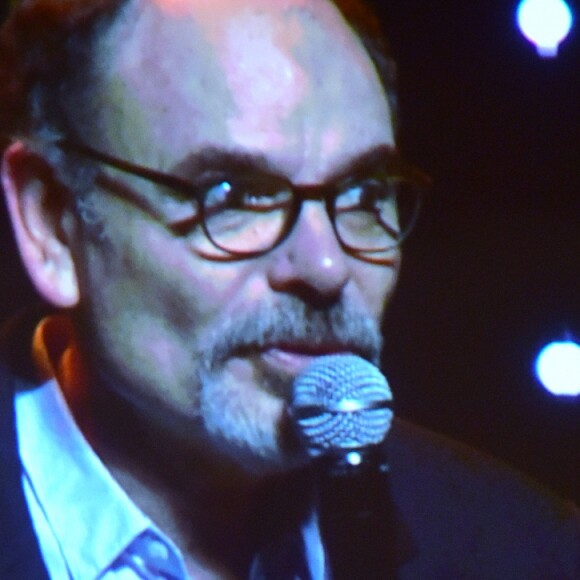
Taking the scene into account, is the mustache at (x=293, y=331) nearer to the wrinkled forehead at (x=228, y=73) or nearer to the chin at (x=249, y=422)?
the chin at (x=249, y=422)

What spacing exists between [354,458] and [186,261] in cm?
42

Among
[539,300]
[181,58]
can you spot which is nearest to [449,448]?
[539,300]

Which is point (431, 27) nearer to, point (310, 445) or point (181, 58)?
point (181, 58)

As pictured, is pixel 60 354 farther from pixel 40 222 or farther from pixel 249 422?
pixel 249 422

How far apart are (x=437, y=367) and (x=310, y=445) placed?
2.65ft

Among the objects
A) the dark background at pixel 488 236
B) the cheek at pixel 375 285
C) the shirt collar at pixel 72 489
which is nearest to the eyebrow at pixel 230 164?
the cheek at pixel 375 285

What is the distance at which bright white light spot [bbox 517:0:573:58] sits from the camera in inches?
76.4

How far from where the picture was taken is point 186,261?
4.73 feet

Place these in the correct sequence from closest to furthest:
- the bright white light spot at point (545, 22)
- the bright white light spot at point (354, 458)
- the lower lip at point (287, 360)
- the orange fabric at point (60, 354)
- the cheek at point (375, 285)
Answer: the bright white light spot at point (354, 458)
the lower lip at point (287, 360)
the cheek at point (375, 285)
the orange fabric at point (60, 354)
the bright white light spot at point (545, 22)

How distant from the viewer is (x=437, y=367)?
1.97 metres

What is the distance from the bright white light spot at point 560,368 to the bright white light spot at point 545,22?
1.86 ft

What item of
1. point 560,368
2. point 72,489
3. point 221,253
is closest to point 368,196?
point 221,253

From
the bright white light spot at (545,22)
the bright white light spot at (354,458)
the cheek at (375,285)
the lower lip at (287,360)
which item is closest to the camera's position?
A: the bright white light spot at (354,458)

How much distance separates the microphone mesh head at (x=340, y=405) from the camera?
1.18m
